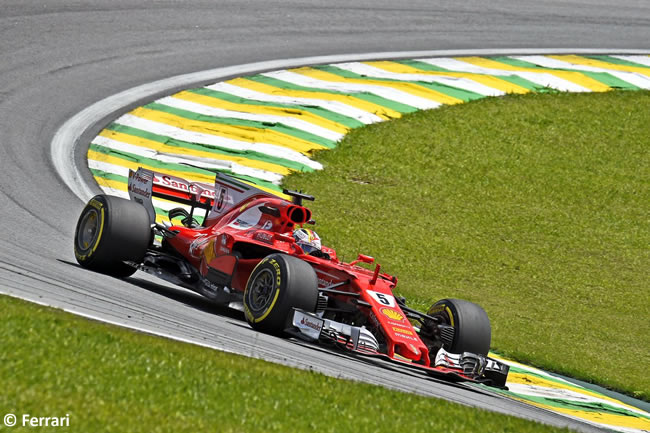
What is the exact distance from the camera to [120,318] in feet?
28.4

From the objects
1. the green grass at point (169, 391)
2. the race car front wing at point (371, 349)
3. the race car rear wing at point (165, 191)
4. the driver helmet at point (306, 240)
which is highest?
the race car rear wing at point (165, 191)

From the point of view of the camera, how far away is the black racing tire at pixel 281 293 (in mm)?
9414

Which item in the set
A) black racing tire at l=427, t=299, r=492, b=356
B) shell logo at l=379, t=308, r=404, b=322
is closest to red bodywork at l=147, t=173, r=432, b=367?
shell logo at l=379, t=308, r=404, b=322

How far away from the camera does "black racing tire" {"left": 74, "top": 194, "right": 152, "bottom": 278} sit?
1069 cm

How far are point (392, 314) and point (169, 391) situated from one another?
3.77 m

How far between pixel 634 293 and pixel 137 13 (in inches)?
520

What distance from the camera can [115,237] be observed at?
35.0 ft

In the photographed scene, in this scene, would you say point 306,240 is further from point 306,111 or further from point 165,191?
point 306,111

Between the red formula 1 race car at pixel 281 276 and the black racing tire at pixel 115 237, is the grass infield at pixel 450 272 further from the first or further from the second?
the black racing tire at pixel 115 237

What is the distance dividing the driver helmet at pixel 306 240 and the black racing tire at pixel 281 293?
2.93 ft

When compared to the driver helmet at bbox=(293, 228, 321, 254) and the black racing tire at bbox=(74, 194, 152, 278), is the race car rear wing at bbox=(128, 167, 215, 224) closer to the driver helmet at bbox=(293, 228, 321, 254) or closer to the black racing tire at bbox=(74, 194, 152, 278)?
the black racing tire at bbox=(74, 194, 152, 278)

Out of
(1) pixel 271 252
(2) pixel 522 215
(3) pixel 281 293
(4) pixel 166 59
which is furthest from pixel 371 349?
(4) pixel 166 59

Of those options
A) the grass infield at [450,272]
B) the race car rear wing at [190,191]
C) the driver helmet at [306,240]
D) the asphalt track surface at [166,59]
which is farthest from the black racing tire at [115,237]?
the grass infield at [450,272]

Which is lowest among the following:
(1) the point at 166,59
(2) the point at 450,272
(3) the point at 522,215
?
(2) the point at 450,272
